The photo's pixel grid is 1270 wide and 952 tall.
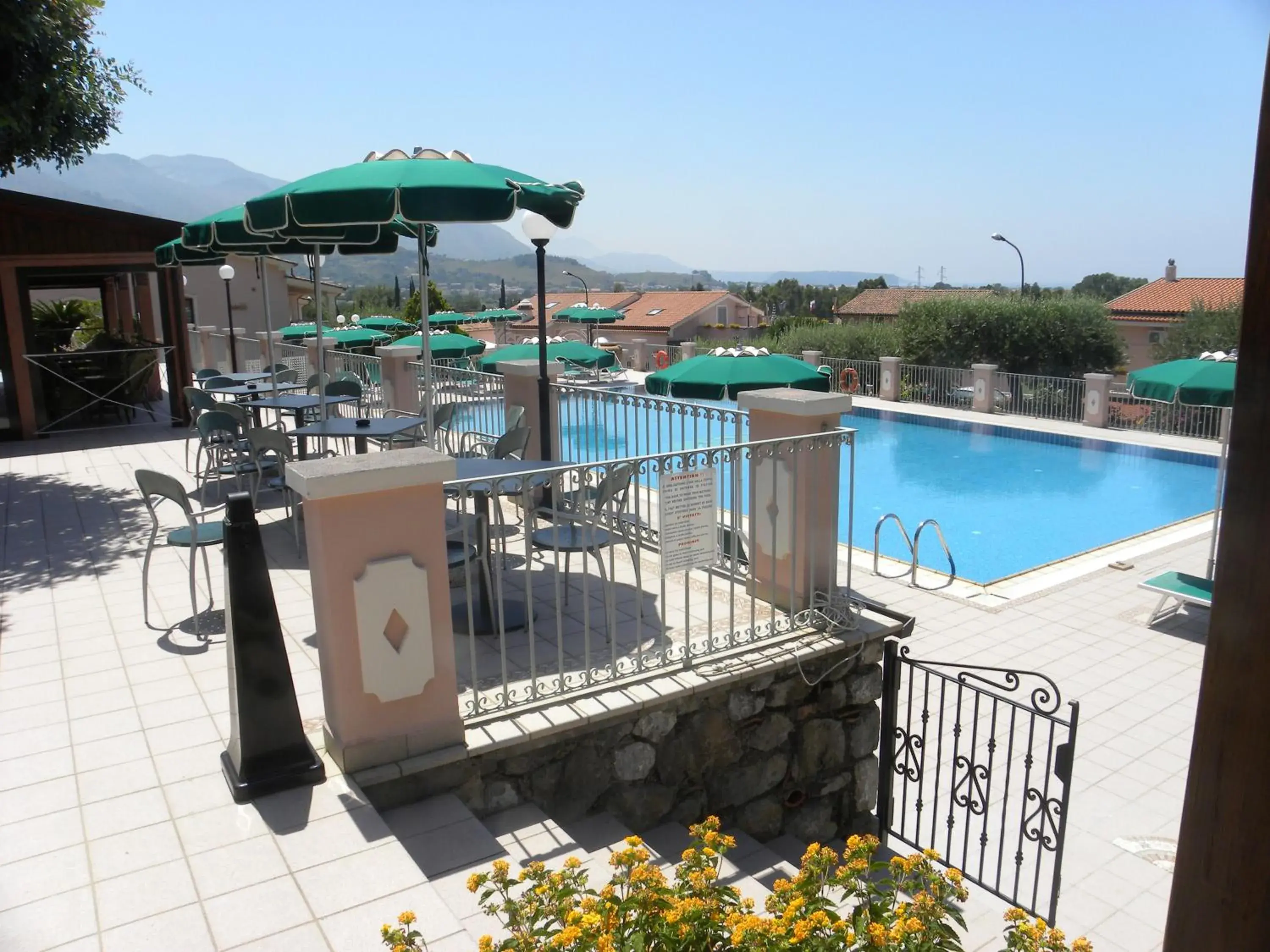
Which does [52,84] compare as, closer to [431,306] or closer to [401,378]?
[401,378]

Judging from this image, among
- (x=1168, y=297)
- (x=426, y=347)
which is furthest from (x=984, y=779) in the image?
(x=1168, y=297)

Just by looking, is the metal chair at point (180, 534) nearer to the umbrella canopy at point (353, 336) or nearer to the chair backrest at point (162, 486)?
the chair backrest at point (162, 486)

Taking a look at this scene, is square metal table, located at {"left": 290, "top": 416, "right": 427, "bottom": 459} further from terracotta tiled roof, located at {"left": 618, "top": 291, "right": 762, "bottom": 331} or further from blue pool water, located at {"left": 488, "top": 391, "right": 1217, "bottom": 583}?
terracotta tiled roof, located at {"left": 618, "top": 291, "right": 762, "bottom": 331}

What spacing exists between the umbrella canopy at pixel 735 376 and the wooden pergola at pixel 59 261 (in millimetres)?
7773

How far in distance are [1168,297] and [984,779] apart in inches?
1790

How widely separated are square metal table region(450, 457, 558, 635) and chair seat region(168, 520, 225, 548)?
4.80 ft

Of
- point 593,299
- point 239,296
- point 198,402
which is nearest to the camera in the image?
point 198,402

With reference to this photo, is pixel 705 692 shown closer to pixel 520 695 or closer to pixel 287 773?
pixel 520 695

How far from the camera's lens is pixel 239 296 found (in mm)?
29688

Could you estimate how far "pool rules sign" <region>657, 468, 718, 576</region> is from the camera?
4.77 m

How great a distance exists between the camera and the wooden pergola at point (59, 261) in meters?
11.7

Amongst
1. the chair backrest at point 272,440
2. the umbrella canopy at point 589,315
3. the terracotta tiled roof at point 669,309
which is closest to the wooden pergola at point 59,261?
the chair backrest at point 272,440

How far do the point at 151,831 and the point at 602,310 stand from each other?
95.6 feet

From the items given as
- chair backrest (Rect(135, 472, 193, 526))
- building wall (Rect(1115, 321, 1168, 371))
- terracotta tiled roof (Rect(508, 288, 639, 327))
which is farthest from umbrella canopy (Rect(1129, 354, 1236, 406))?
terracotta tiled roof (Rect(508, 288, 639, 327))
